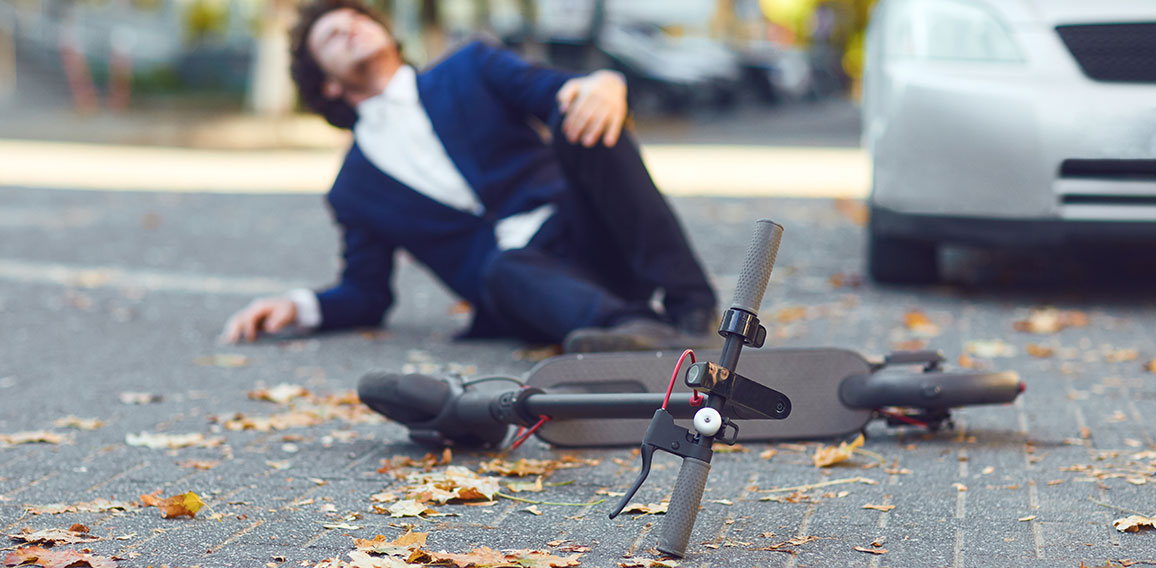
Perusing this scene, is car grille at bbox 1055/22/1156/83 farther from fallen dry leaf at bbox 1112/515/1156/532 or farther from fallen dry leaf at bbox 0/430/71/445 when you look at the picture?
fallen dry leaf at bbox 0/430/71/445

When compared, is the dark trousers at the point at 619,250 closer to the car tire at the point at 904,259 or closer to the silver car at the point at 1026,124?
the silver car at the point at 1026,124

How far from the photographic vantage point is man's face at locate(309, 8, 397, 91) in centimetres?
454

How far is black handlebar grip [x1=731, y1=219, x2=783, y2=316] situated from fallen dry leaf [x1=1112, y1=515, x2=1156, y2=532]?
83 cm

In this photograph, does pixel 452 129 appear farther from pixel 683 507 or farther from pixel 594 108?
pixel 683 507

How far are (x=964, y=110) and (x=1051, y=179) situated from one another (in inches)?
15.3

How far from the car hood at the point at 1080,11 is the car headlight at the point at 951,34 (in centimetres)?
9

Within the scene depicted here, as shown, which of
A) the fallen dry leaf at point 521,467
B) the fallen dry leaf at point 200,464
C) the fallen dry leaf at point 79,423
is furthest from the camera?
the fallen dry leaf at point 79,423

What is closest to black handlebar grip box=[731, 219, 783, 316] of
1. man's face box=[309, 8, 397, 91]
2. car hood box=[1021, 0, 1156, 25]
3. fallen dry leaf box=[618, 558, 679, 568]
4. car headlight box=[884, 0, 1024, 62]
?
fallen dry leaf box=[618, 558, 679, 568]

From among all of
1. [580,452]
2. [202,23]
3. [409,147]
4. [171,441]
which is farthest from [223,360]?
[202,23]

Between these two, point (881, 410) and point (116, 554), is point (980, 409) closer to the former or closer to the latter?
point (881, 410)

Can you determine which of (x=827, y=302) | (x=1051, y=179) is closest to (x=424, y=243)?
(x=827, y=302)

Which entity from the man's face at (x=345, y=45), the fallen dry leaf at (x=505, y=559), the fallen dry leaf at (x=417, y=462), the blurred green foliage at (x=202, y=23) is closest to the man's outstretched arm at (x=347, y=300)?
the man's face at (x=345, y=45)

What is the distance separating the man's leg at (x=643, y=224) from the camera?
4070mm

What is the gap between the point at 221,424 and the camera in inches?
144
